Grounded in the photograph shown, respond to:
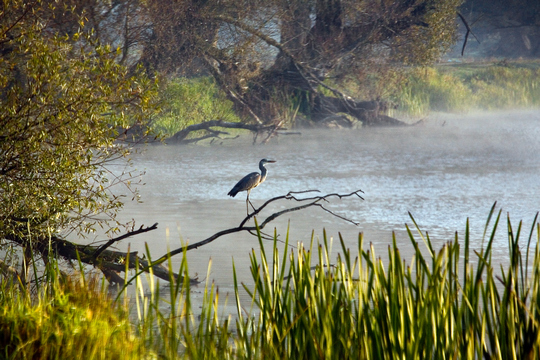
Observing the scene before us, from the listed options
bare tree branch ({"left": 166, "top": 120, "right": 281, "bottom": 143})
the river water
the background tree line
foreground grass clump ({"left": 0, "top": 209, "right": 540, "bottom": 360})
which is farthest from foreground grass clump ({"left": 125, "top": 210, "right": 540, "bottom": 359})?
bare tree branch ({"left": 166, "top": 120, "right": 281, "bottom": 143})

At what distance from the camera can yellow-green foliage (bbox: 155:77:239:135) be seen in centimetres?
1653

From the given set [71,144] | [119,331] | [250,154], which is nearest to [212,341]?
[119,331]

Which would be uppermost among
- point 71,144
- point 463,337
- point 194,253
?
point 71,144

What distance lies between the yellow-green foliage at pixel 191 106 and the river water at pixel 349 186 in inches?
33.1

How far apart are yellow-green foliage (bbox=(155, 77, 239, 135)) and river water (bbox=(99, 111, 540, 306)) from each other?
84 centimetres

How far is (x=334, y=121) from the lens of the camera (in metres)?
20.6

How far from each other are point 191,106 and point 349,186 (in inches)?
298

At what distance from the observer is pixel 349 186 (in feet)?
34.6

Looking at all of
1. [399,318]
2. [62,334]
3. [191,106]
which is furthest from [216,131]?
[399,318]

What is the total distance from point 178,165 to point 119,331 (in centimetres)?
1068

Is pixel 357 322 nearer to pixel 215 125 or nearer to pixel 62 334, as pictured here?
pixel 62 334

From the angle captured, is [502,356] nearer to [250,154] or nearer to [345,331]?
[345,331]

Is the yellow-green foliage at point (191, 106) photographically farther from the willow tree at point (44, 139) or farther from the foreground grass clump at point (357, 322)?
the foreground grass clump at point (357, 322)

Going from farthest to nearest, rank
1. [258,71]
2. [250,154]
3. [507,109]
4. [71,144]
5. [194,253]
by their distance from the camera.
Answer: [507,109] < [258,71] < [250,154] < [194,253] < [71,144]
